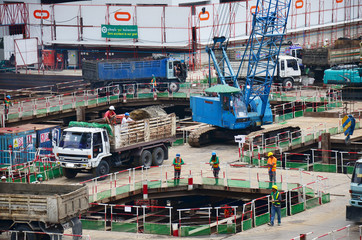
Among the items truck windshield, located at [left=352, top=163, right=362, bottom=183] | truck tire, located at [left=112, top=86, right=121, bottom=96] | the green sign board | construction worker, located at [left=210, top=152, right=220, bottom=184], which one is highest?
the green sign board

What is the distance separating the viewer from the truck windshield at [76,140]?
3638cm

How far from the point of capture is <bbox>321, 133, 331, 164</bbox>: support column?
42219mm

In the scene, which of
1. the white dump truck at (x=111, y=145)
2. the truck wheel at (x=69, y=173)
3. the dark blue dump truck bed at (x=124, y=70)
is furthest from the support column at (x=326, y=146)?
the dark blue dump truck bed at (x=124, y=70)

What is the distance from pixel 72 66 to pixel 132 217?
4979 centimetres

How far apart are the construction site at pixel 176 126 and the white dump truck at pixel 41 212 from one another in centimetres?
5

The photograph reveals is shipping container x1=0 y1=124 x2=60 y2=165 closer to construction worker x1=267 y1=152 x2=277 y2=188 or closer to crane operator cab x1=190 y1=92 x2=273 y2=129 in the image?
crane operator cab x1=190 y1=92 x2=273 y2=129

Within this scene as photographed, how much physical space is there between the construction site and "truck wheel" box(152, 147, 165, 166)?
0.38 ft

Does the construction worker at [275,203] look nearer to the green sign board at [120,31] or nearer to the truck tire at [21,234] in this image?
the truck tire at [21,234]

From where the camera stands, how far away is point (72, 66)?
8412 centimetres

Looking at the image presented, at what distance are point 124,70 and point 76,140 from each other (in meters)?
28.5

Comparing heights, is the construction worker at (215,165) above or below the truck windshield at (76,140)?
below

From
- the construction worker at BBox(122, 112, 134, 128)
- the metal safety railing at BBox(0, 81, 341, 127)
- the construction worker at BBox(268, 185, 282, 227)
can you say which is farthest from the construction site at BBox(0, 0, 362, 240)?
the construction worker at BBox(122, 112, 134, 128)

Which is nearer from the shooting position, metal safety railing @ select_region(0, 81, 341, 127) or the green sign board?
metal safety railing @ select_region(0, 81, 341, 127)

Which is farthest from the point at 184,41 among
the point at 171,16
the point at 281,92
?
the point at 281,92
